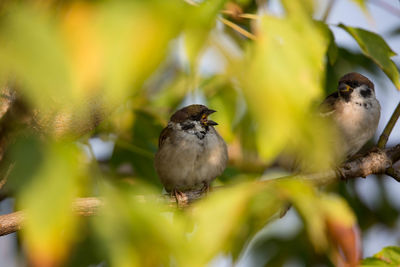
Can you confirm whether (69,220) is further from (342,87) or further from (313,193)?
(342,87)

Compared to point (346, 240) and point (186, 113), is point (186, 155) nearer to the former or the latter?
point (186, 113)

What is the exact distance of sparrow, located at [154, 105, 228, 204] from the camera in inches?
188

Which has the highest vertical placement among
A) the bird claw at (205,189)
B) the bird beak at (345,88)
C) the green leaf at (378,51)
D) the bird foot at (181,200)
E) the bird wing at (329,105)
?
the green leaf at (378,51)

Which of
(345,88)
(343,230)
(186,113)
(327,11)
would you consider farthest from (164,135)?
(343,230)

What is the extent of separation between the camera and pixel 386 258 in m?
2.18

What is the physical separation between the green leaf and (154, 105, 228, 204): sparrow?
232 centimetres

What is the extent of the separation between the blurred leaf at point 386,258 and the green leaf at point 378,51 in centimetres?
63

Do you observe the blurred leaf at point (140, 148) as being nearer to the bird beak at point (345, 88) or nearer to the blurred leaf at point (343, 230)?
→ the bird beak at point (345, 88)

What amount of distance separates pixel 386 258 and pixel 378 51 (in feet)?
2.72

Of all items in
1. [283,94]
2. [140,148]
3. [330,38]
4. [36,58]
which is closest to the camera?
[36,58]

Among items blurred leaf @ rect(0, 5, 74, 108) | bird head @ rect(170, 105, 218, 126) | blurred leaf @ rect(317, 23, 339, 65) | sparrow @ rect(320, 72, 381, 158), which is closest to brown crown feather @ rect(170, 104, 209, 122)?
bird head @ rect(170, 105, 218, 126)

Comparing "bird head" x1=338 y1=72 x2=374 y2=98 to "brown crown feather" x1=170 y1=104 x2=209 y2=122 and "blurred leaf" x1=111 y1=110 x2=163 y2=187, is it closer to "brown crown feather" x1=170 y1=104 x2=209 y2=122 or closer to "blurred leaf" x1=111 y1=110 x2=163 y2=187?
"brown crown feather" x1=170 y1=104 x2=209 y2=122

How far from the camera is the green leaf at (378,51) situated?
2354mm

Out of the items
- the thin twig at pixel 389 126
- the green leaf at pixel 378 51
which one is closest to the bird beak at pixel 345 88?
the thin twig at pixel 389 126
